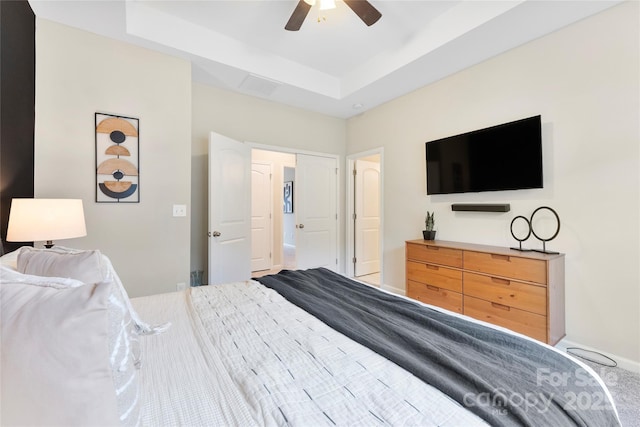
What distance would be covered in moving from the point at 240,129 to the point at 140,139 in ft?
4.23

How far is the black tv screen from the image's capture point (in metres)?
2.45

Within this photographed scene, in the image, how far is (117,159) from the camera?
249 cm

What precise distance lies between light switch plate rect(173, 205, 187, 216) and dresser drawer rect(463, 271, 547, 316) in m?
2.82

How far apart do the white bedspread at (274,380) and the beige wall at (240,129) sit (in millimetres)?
2092

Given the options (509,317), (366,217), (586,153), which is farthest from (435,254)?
(366,217)

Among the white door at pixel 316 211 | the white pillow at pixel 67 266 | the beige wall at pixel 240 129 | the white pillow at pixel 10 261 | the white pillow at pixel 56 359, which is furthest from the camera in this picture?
the white door at pixel 316 211

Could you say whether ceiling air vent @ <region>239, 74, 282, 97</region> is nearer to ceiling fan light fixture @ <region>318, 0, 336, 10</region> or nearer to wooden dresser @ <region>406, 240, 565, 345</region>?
ceiling fan light fixture @ <region>318, 0, 336, 10</region>

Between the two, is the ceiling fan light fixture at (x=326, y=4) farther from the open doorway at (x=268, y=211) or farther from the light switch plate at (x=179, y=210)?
the open doorway at (x=268, y=211)

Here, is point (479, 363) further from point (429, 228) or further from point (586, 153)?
point (429, 228)

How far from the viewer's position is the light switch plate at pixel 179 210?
9.14ft

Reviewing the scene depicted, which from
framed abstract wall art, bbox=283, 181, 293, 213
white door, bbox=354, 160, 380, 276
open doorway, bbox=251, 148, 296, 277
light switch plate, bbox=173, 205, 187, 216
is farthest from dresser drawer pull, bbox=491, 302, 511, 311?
framed abstract wall art, bbox=283, 181, 293, 213

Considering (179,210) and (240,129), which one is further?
(240,129)

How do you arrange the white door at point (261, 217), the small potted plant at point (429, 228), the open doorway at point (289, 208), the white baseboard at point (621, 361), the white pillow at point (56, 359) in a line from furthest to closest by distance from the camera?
the open doorway at point (289, 208), the white door at point (261, 217), the small potted plant at point (429, 228), the white baseboard at point (621, 361), the white pillow at point (56, 359)

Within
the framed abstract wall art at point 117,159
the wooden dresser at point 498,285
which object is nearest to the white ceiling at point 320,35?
the framed abstract wall art at point 117,159
